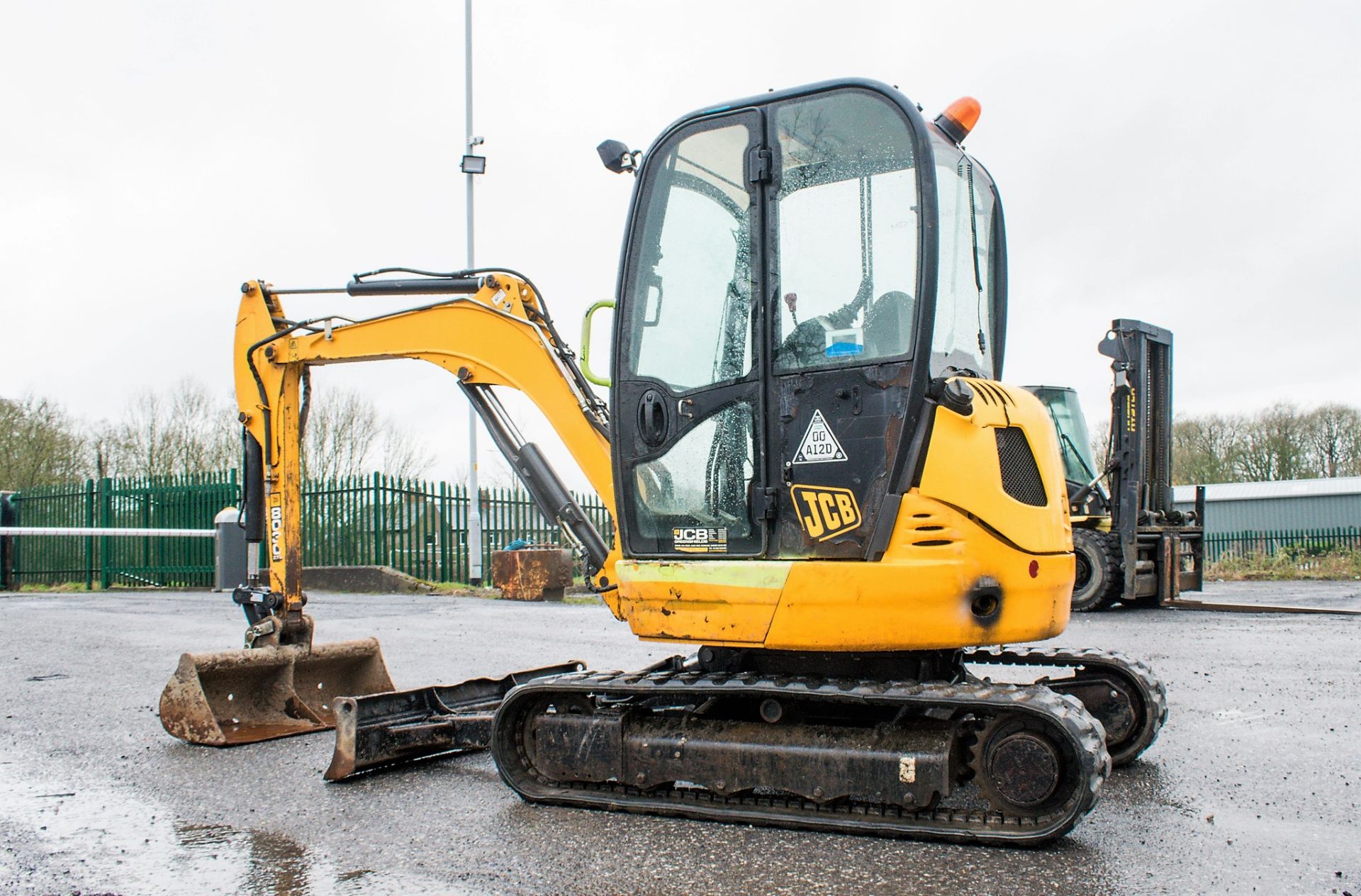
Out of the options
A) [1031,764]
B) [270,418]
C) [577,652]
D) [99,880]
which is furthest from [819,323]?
[577,652]

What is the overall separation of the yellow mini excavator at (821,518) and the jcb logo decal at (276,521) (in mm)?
1631

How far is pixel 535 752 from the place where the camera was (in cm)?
481

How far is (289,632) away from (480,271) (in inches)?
94.3

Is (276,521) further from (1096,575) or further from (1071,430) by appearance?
(1071,430)

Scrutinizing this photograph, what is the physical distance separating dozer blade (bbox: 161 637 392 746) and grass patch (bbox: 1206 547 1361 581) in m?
21.7

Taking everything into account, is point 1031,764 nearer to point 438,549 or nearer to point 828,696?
point 828,696

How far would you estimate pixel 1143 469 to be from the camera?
45.8 ft

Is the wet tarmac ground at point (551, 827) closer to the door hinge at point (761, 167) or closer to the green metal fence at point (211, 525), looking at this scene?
the door hinge at point (761, 167)

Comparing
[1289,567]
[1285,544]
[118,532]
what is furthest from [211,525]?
[1285,544]

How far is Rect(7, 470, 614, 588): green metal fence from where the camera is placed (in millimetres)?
19953

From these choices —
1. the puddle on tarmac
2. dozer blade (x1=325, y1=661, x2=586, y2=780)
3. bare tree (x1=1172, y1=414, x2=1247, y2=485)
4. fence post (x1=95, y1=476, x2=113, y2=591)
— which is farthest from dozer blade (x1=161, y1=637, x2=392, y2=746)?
bare tree (x1=1172, y1=414, x2=1247, y2=485)

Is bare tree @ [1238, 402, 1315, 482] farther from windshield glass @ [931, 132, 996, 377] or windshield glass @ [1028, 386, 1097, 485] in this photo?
windshield glass @ [931, 132, 996, 377]

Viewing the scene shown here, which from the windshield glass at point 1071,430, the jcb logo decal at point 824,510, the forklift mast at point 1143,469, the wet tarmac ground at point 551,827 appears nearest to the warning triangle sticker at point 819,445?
the jcb logo decal at point 824,510

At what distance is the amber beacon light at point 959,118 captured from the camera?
481 cm
